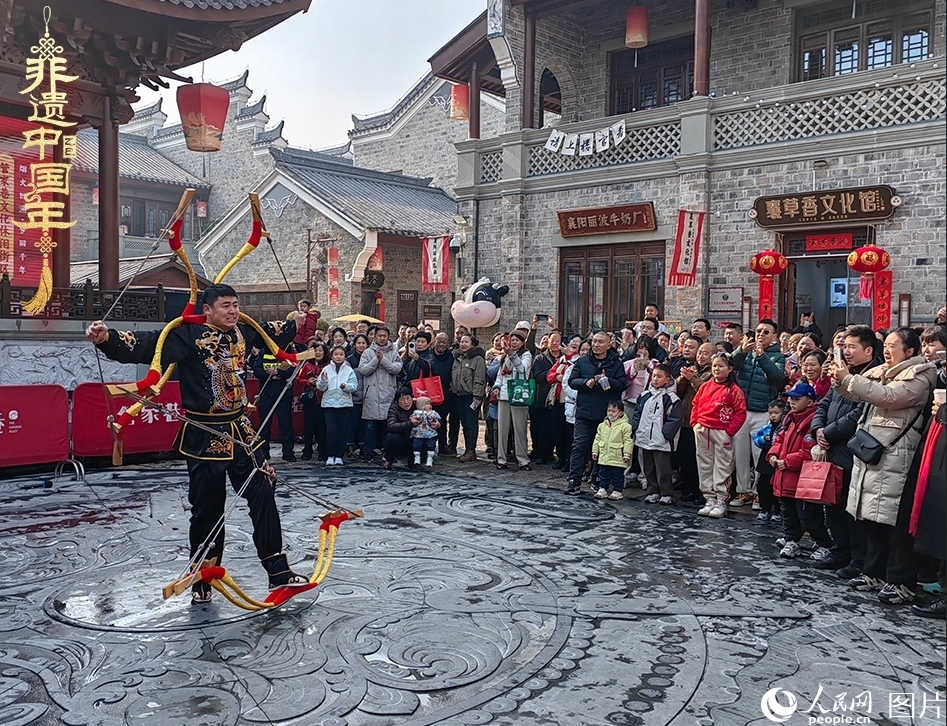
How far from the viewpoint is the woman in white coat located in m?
4.98

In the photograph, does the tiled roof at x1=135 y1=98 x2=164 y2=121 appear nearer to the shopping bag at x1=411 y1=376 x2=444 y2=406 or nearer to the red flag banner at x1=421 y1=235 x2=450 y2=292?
the red flag banner at x1=421 y1=235 x2=450 y2=292

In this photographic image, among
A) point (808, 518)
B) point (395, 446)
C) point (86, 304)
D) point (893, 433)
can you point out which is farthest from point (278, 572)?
point (86, 304)

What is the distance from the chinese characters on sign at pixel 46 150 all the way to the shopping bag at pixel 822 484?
9.48m

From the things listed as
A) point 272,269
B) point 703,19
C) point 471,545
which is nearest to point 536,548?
point 471,545

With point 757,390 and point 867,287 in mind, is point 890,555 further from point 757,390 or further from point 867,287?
point 867,287

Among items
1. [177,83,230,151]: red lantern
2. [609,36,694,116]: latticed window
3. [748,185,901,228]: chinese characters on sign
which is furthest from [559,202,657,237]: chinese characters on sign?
[177,83,230,151]: red lantern

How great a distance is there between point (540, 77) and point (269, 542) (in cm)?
1346

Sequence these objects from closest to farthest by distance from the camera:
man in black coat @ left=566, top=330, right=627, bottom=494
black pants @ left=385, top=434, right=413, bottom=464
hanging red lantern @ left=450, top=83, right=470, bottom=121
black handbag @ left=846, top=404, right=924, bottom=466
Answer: black handbag @ left=846, top=404, right=924, bottom=466 → man in black coat @ left=566, top=330, right=627, bottom=494 → black pants @ left=385, top=434, right=413, bottom=464 → hanging red lantern @ left=450, top=83, right=470, bottom=121

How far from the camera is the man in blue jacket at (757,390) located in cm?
764

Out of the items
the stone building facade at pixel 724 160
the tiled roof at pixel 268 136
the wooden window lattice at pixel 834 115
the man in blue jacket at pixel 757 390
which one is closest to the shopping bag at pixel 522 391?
the man in blue jacket at pixel 757 390

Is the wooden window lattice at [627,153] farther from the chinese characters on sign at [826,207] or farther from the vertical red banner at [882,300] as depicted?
the vertical red banner at [882,300]

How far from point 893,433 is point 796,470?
913 millimetres

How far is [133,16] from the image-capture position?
450 inches

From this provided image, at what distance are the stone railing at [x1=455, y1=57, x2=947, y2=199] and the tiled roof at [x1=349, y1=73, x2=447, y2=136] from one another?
11.7 meters
